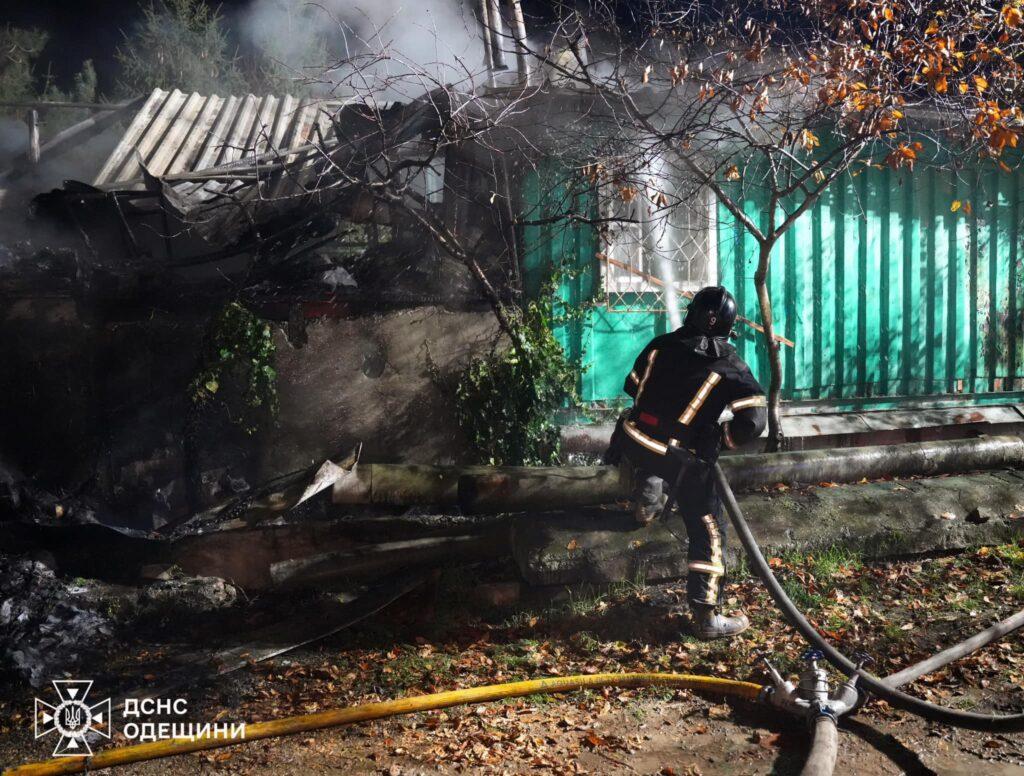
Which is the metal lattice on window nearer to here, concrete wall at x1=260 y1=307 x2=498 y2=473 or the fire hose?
concrete wall at x1=260 y1=307 x2=498 y2=473

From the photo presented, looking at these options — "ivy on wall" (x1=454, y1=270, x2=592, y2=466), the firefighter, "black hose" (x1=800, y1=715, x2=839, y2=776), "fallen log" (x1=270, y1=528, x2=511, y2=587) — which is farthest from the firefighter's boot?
"ivy on wall" (x1=454, y1=270, x2=592, y2=466)

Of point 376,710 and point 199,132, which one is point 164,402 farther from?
point 199,132

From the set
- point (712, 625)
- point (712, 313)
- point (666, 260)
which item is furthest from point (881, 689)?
point (666, 260)

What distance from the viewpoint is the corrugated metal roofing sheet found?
9461 mm

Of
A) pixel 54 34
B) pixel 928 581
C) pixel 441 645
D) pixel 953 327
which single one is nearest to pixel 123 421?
pixel 441 645

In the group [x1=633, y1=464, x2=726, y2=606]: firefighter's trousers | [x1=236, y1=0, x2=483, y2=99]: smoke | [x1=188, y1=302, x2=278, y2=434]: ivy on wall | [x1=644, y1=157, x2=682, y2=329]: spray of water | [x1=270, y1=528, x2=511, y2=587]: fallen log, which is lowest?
[x1=270, y1=528, x2=511, y2=587]: fallen log

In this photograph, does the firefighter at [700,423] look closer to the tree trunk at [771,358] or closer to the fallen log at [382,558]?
the fallen log at [382,558]

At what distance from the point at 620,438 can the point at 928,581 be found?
102 inches

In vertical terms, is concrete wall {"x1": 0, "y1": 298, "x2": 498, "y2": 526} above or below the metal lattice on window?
below

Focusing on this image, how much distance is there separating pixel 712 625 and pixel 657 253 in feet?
16.0

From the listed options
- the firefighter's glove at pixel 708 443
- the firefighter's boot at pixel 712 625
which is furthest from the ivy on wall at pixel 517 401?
the firefighter's boot at pixel 712 625

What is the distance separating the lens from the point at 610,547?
535 centimetres

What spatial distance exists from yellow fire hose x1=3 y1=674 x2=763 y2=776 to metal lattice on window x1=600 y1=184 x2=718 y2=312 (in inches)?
194

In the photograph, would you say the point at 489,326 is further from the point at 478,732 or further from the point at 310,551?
the point at 478,732
